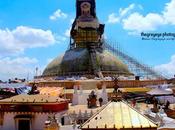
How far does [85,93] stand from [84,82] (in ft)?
25.7

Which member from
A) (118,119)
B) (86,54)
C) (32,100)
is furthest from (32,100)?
(86,54)

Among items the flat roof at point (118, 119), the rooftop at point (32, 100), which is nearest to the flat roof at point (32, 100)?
the rooftop at point (32, 100)

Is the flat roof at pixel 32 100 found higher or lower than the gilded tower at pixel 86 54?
lower

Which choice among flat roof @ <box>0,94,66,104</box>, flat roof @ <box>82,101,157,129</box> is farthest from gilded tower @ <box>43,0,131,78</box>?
flat roof @ <box>82,101,157,129</box>

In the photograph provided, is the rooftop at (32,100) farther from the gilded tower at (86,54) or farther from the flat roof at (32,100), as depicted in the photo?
the gilded tower at (86,54)

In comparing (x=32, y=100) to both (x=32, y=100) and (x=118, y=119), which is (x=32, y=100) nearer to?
(x=32, y=100)

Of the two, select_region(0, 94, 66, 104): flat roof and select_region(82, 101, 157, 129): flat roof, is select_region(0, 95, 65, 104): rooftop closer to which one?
select_region(0, 94, 66, 104): flat roof

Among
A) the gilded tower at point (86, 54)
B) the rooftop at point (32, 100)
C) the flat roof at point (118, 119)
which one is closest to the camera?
the flat roof at point (118, 119)

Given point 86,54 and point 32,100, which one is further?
point 86,54

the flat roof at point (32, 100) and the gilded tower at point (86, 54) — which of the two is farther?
the gilded tower at point (86, 54)

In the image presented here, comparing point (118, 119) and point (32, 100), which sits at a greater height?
point (32, 100)

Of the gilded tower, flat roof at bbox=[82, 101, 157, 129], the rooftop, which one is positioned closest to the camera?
flat roof at bbox=[82, 101, 157, 129]

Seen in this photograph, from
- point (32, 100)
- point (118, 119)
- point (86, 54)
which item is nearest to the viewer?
point (118, 119)

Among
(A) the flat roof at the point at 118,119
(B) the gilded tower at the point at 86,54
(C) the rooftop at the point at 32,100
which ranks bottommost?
(A) the flat roof at the point at 118,119
